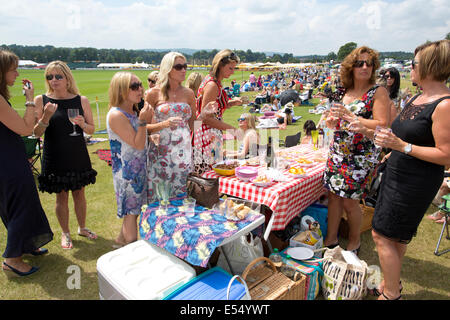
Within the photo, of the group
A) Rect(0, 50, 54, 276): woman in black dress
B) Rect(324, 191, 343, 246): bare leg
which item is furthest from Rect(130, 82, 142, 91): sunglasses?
Rect(324, 191, 343, 246): bare leg

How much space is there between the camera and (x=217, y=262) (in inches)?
108

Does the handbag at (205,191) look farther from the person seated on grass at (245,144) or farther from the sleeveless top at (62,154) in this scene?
the sleeveless top at (62,154)

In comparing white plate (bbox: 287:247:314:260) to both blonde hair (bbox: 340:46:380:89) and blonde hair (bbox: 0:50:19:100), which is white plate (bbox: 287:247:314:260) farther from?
blonde hair (bbox: 0:50:19:100)

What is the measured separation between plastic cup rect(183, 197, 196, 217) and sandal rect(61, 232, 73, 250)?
190cm

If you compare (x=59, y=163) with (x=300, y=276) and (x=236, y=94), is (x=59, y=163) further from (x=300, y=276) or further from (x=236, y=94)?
(x=236, y=94)

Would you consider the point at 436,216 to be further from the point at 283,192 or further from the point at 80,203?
the point at 80,203

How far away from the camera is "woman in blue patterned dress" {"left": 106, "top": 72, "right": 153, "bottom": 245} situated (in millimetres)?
2803

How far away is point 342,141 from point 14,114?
3.22 meters

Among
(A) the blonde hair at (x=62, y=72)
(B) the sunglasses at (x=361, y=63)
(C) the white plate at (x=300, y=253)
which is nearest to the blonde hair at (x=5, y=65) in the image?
(A) the blonde hair at (x=62, y=72)

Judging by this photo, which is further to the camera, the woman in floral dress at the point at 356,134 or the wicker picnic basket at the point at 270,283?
the woman in floral dress at the point at 356,134

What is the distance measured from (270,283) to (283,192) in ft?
2.77

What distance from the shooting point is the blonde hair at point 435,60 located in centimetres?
193

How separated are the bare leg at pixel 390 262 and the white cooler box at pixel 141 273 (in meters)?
1.60

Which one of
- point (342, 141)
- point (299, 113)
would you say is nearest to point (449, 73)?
point (342, 141)
